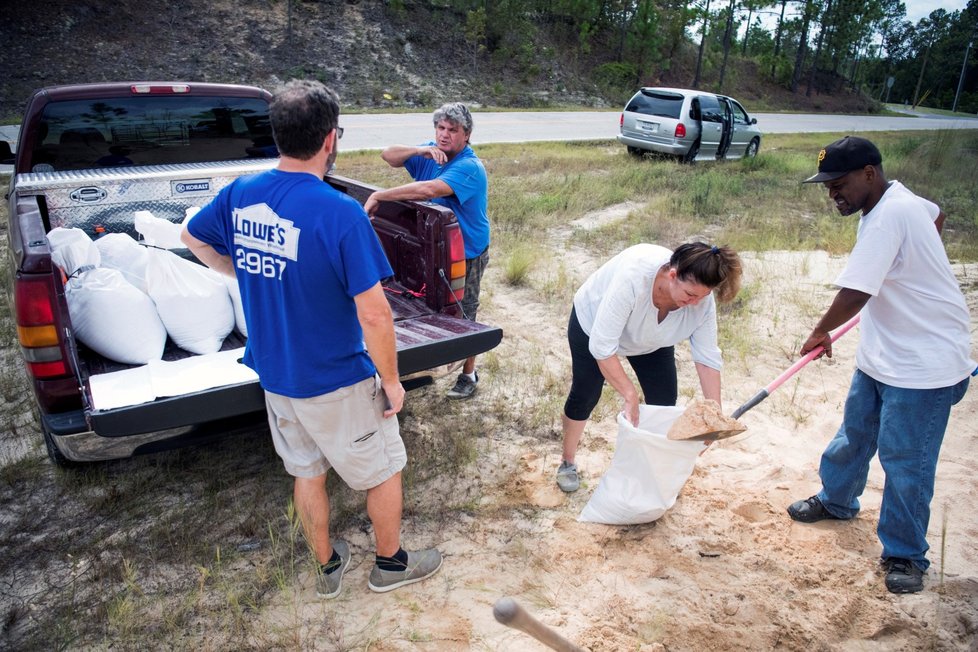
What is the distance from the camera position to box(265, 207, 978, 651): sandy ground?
2611 millimetres

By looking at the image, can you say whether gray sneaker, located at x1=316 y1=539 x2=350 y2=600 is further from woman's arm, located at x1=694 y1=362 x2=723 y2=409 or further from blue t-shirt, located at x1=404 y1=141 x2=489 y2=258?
blue t-shirt, located at x1=404 y1=141 x2=489 y2=258

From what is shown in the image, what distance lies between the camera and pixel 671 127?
13.8 m

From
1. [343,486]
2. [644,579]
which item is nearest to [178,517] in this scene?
[343,486]

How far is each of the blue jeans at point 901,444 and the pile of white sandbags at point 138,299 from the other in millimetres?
2979

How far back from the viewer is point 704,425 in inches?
111

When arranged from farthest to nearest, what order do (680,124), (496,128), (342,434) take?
(496,128), (680,124), (342,434)

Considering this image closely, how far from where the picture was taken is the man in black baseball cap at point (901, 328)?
262cm

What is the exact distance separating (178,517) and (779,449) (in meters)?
3.20

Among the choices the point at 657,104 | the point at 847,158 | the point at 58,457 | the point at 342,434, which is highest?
the point at 847,158

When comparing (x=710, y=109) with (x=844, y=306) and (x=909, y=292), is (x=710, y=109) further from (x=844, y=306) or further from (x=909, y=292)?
(x=844, y=306)

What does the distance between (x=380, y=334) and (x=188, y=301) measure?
155 cm

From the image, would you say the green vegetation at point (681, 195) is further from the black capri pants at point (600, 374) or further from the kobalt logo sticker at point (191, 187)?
the black capri pants at point (600, 374)

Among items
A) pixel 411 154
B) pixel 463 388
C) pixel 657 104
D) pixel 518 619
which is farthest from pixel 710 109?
pixel 518 619

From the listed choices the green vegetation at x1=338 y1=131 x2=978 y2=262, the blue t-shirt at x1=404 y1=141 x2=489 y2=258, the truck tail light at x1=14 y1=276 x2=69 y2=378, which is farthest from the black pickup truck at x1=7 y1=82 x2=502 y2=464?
the green vegetation at x1=338 y1=131 x2=978 y2=262
